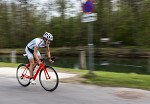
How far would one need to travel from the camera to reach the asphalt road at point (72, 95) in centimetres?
851

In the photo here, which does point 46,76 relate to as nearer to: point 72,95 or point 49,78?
point 49,78

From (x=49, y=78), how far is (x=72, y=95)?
108 centimetres

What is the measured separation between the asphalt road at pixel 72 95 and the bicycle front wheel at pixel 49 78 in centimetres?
16

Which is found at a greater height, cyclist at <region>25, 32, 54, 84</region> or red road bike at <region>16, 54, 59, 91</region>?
cyclist at <region>25, 32, 54, 84</region>

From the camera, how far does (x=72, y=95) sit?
931 centimetres

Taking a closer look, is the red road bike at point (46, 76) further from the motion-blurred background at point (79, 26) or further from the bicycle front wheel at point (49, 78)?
the motion-blurred background at point (79, 26)

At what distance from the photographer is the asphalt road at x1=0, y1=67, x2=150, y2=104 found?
335 inches

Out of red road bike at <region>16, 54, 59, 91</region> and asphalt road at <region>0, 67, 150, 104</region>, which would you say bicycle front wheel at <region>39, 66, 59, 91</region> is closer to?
red road bike at <region>16, 54, 59, 91</region>

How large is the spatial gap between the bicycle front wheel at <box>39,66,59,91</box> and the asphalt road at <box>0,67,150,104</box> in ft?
0.53

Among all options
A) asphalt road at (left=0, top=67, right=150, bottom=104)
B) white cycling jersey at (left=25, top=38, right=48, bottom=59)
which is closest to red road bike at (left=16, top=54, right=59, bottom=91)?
asphalt road at (left=0, top=67, right=150, bottom=104)

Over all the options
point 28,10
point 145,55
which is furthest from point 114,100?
point 28,10

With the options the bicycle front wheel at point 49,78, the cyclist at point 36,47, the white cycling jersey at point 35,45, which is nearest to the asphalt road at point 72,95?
the bicycle front wheel at point 49,78

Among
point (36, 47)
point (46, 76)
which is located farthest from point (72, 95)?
point (36, 47)

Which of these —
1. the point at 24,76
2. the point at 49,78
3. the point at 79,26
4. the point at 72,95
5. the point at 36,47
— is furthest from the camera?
the point at 79,26
